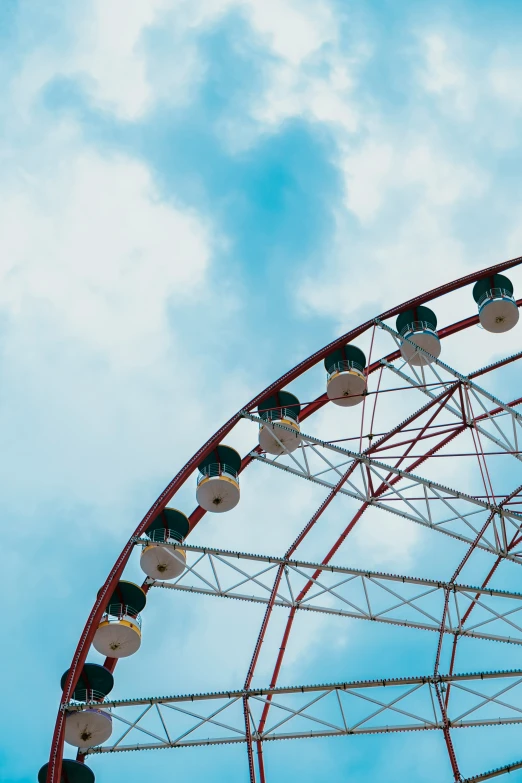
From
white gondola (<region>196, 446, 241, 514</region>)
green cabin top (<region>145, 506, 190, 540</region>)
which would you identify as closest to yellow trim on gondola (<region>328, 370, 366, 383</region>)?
white gondola (<region>196, 446, 241, 514</region>)

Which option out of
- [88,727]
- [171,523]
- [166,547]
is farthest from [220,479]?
[88,727]

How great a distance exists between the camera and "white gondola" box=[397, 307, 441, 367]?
33531 millimetres

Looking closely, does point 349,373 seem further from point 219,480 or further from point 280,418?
point 219,480

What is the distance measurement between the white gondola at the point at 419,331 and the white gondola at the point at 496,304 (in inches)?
63.8

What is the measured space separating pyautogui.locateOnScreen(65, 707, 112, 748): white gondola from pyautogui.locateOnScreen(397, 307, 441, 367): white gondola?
1400cm

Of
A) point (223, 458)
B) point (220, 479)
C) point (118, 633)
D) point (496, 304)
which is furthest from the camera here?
point (496, 304)

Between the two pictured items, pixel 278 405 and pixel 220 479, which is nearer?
pixel 220 479

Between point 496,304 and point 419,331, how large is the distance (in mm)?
2555

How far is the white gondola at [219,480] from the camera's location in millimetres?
32406

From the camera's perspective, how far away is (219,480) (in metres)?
32.3

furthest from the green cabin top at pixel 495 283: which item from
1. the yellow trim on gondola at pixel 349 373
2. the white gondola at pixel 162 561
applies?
the white gondola at pixel 162 561

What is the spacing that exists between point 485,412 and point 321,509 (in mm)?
5482

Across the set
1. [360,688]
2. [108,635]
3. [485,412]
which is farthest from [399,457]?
[108,635]

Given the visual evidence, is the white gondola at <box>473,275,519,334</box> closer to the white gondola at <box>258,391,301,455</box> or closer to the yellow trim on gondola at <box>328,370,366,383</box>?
the yellow trim on gondola at <box>328,370,366,383</box>
